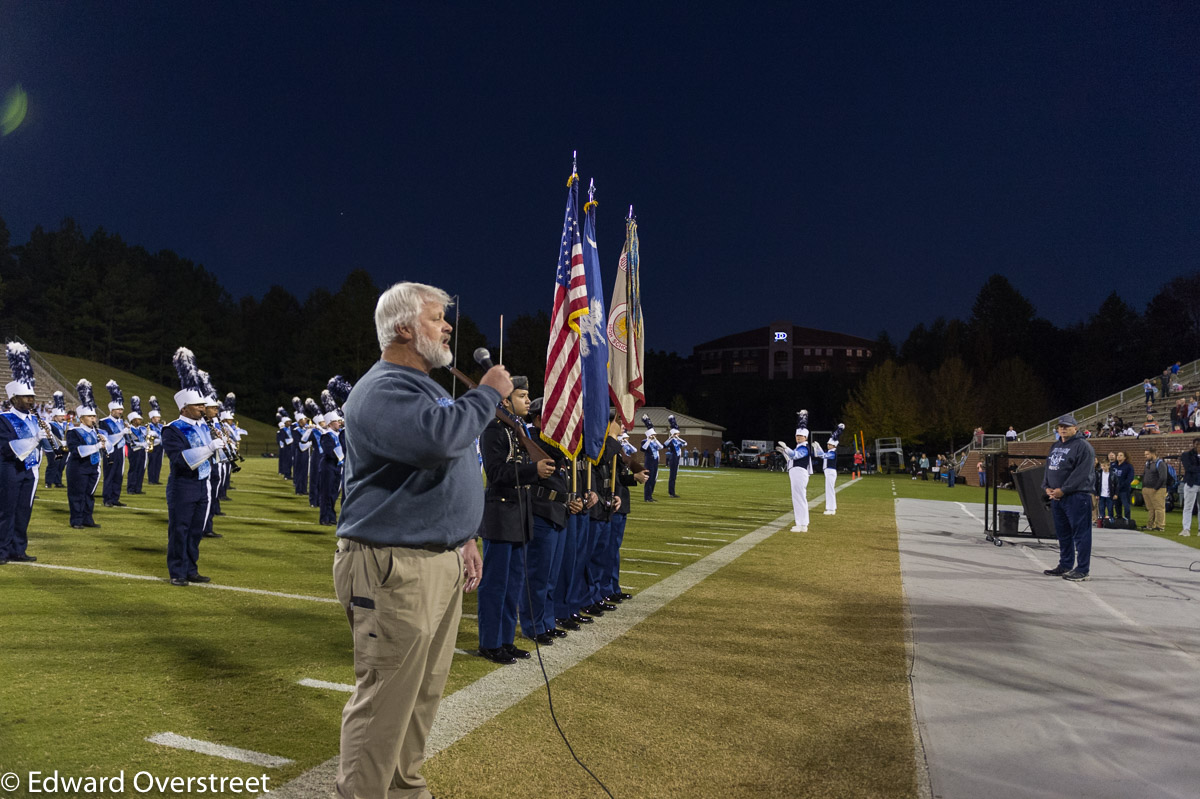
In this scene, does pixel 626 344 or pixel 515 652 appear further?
pixel 626 344

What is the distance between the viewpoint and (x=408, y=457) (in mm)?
2855

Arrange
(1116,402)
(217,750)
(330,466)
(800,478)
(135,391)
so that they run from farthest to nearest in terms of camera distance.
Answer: (135,391), (1116,402), (800,478), (330,466), (217,750)

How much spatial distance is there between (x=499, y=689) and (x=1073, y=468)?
922 centimetres

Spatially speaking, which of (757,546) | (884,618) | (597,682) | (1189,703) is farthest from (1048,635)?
(757,546)

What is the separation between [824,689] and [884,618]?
281cm

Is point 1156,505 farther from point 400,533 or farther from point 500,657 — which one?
point 400,533

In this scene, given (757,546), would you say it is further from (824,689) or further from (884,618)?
(824,689)

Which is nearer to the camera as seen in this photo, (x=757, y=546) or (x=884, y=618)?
(x=884, y=618)

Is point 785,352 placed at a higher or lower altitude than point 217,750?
higher

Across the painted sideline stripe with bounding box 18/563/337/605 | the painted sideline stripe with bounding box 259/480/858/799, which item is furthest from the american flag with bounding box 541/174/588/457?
the painted sideline stripe with bounding box 18/563/337/605

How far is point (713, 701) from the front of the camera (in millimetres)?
5156

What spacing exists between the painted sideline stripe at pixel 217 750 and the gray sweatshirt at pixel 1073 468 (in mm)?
10474

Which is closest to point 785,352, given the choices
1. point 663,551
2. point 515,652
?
point 663,551

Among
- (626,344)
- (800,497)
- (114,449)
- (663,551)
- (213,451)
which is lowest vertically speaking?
(663,551)
